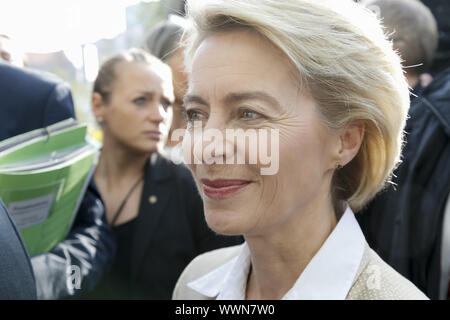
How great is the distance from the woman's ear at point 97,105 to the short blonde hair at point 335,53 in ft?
5.88

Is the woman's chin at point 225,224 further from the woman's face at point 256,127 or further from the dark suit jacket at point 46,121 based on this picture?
the dark suit jacket at point 46,121

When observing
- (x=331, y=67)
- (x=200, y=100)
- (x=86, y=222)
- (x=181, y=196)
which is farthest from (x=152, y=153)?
(x=331, y=67)

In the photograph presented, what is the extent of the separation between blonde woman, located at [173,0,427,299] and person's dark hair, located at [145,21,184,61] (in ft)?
6.62

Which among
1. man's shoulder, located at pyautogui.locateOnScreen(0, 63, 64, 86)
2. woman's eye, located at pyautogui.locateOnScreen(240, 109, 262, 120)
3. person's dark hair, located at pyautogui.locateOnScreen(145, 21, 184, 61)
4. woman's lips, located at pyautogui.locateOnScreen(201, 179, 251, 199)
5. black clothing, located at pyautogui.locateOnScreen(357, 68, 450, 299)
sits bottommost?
black clothing, located at pyautogui.locateOnScreen(357, 68, 450, 299)

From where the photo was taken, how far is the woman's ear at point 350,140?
1759 mm

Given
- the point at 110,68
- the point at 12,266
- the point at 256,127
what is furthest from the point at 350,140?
the point at 110,68

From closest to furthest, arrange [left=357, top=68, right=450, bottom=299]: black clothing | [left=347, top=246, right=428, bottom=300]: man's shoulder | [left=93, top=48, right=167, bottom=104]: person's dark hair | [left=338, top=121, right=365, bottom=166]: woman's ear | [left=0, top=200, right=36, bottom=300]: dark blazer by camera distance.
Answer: [left=0, top=200, right=36, bottom=300]: dark blazer < [left=347, top=246, right=428, bottom=300]: man's shoulder < [left=338, top=121, right=365, bottom=166]: woman's ear < [left=357, top=68, right=450, bottom=299]: black clothing < [left=93, top=48, right=167, bottom=104]: person's dark hair

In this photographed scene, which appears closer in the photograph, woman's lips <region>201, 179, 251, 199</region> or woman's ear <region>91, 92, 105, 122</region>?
woman's lips <region>201, 179, 251, 199</region>

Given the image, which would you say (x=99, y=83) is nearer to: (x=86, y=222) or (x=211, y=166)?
(x=86, y=222)

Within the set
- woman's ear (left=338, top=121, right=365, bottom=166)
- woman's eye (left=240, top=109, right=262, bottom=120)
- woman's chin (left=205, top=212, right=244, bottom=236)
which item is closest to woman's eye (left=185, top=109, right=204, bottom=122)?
woman's eye (left=240, top=109, right=262, bottom=120)

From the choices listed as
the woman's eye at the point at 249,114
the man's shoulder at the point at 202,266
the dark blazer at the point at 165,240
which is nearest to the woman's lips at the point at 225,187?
the woman's eye at the point at 249,114

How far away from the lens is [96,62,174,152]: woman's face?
10.9ft

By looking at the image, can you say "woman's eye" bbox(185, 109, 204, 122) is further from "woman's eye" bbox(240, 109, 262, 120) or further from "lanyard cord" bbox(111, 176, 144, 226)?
"lanyard cord" bbox(111, 176, 144, 226)

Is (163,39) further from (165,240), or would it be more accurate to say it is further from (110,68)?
(165,240)
